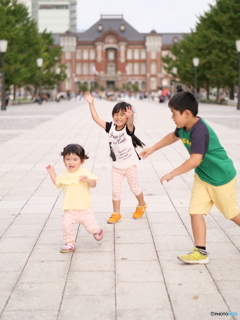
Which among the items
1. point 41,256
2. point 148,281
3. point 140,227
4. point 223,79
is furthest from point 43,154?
point 223,79

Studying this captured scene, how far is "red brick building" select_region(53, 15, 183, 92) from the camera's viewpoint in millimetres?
127625

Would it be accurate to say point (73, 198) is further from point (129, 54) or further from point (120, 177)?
point (129, 54)

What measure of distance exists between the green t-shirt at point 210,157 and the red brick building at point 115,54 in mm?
123677

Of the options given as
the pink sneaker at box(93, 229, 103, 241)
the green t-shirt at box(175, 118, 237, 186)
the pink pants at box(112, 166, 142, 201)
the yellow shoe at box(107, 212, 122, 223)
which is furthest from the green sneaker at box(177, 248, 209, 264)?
the pink pants at box(112, 166, 142, 201)

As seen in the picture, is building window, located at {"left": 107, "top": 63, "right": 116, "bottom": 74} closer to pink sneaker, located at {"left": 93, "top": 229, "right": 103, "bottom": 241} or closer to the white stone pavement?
the white stone pavement

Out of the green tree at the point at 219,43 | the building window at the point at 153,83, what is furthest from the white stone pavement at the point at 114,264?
the building window at the point at 153,83

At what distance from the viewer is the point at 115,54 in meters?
129

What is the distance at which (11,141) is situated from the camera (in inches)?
576

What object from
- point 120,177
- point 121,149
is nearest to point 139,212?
point 120,177

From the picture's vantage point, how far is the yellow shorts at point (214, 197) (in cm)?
444

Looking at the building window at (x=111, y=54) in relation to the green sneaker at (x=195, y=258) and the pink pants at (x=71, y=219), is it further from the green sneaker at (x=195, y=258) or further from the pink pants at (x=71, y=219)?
the green sneaker at (x=195, y=258)

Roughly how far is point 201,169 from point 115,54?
127 m

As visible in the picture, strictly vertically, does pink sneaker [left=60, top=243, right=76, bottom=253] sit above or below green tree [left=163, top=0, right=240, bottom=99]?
below

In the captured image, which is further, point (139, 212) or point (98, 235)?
point (139, 212)
